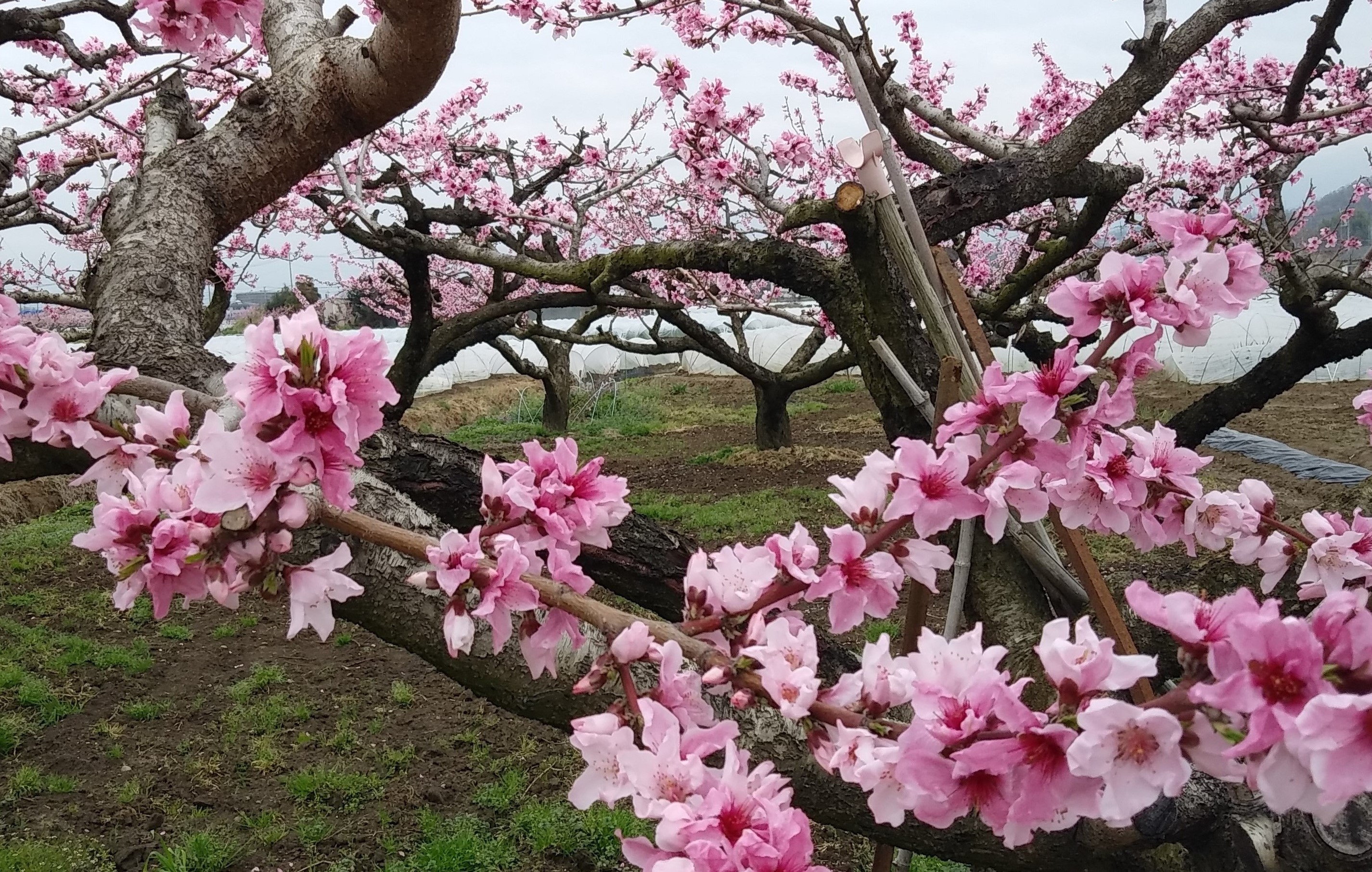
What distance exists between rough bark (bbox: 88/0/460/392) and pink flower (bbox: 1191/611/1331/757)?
5.60 ft

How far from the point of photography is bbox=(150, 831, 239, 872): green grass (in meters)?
2.71

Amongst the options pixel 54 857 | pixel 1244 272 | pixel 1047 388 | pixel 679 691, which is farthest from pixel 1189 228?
pixel 54 857

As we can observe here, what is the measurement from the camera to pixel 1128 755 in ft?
1.81

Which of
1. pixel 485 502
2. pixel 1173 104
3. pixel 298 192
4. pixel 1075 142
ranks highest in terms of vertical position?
pixel 298 192

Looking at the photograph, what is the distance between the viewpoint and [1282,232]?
15.1 feet

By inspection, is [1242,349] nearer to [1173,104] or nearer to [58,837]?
[1173,104]

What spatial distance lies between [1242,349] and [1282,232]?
496 inches

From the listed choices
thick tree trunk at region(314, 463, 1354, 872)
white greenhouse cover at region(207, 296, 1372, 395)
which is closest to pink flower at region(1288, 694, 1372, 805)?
thick tree trunk at region(314, 463, 1354, 872)

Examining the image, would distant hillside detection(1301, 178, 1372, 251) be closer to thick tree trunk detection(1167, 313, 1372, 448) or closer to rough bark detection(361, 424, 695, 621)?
thick tree trunk detection(1167, 313, 1372, 448)

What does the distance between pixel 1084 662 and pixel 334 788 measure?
133 inches

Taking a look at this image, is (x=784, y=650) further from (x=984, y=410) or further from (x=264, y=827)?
(x=264, y=827)

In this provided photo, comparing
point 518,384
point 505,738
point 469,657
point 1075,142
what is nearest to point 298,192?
point 505,738

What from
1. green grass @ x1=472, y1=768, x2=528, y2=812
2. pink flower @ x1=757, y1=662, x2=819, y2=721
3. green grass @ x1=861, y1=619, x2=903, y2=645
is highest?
pink flower @ x1=757, y1=662, x2=819, y2=721

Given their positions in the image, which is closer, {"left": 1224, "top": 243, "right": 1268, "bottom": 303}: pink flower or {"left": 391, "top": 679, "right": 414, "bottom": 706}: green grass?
{"left": 1224, "top": 243, "right": 1268, "bottom": 303}: pink flower
